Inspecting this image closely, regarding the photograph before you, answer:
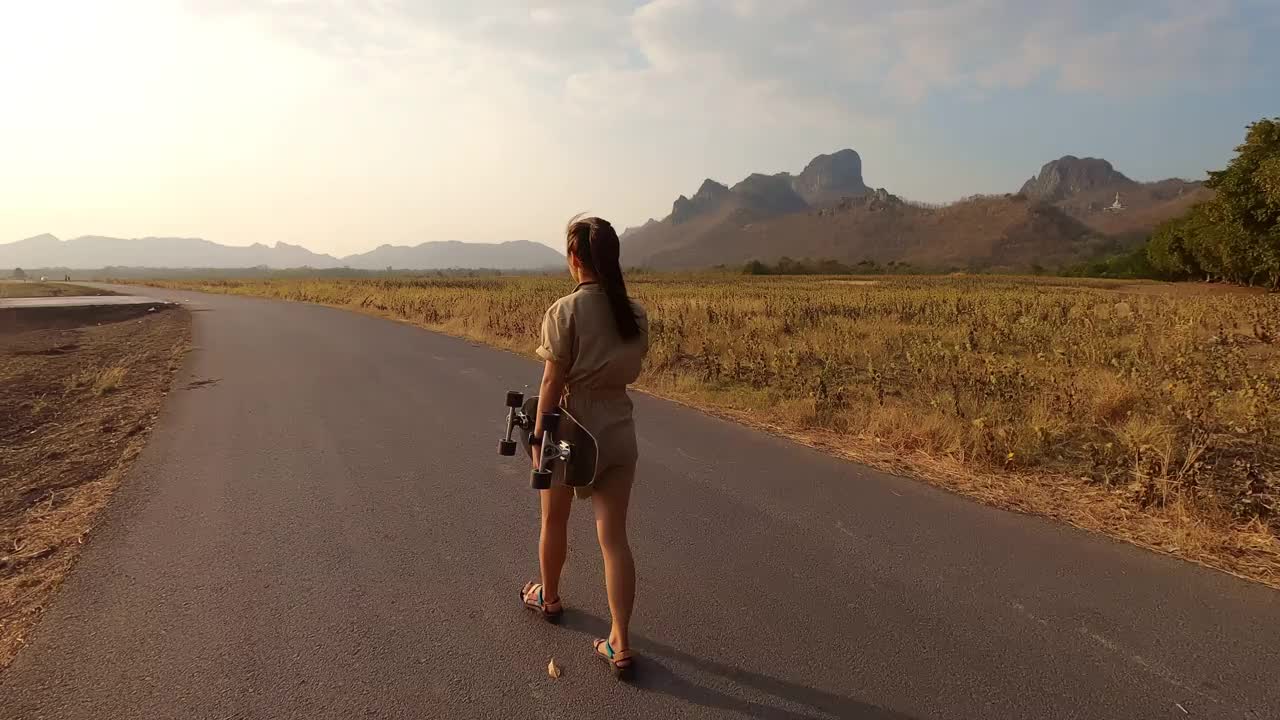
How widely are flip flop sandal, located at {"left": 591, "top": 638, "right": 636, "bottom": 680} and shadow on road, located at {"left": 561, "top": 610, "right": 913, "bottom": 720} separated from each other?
0.17ft

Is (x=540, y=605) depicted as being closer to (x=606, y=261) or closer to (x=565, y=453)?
(x=565, y=453)

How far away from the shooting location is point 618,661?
8.88 ft

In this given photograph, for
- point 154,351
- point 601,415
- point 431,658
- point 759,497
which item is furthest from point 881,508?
point 154,351

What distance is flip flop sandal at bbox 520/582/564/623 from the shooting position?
315 centimetres

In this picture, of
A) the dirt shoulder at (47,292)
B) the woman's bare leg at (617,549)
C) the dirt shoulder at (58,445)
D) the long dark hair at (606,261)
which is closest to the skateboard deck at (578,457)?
the woman's bare leg at (617,549)

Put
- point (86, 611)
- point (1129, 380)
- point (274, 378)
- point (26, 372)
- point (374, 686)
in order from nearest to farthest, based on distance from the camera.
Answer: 1. point (374, 686)
2. point (86, 611)
3. point (1129, 380)
4. point (274, 378)
5. point (26, 372)

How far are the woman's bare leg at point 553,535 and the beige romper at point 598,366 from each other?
0.76ft

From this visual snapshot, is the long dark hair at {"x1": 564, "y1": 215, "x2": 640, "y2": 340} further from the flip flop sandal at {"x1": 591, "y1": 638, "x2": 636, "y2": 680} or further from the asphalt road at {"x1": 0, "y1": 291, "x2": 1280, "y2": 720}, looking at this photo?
the asphalt road at {"x1": 0, "y1": 291, "x2": 1280, "y2": 720}

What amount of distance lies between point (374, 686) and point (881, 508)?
340cm

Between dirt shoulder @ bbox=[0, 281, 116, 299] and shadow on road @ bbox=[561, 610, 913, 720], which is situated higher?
dirt shoulder @ bbox=[0, 281, 116, 299]

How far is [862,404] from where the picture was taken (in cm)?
734

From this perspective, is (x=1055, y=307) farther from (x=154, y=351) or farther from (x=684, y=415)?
(x=154, y=351)

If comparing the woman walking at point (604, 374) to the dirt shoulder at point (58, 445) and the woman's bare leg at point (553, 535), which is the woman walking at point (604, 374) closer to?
the woman's bare leg at point (553, 535)

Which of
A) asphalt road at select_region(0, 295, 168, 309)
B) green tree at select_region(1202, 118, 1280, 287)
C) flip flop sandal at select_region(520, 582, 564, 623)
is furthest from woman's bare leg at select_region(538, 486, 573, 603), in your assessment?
asphalt road at select_region(0, 295, 168, 309)
